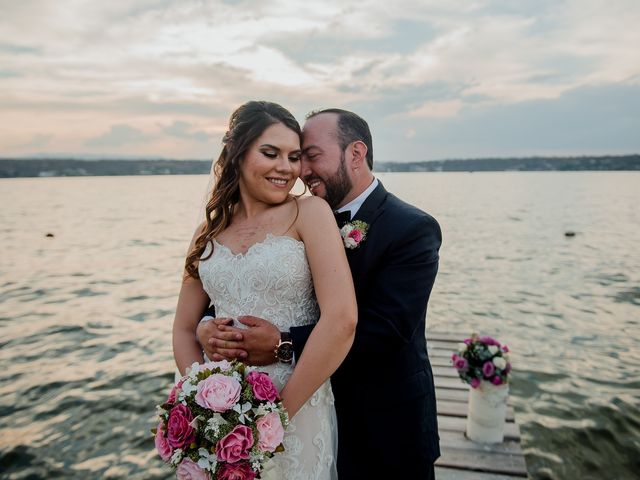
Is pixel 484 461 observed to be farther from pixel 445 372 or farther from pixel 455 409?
pixel 445 372

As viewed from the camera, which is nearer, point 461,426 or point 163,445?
point 163,445

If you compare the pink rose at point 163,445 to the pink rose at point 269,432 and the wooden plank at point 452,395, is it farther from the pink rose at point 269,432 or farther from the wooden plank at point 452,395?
the wooden plank at point 452,395

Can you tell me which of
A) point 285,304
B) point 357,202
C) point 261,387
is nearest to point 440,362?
point 357,202

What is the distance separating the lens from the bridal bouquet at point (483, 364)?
564cm

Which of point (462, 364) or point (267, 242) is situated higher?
point (267, 242)

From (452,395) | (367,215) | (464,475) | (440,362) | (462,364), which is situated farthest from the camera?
(440,362)

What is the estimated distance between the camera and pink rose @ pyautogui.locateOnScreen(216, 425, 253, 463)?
218 cm

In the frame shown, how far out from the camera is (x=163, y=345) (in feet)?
41.1

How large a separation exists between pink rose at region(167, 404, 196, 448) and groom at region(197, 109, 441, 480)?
0.51 m

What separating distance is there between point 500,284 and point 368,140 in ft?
54.0

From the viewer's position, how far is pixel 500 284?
18.5m

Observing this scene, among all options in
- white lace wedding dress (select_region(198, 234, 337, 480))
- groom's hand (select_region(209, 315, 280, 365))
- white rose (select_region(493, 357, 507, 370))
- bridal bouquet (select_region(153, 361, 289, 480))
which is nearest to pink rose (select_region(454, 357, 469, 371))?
white rose (select_region(493, 357, 507, 370))

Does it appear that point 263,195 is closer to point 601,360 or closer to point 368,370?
point 368,370

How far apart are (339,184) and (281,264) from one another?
0.80m
